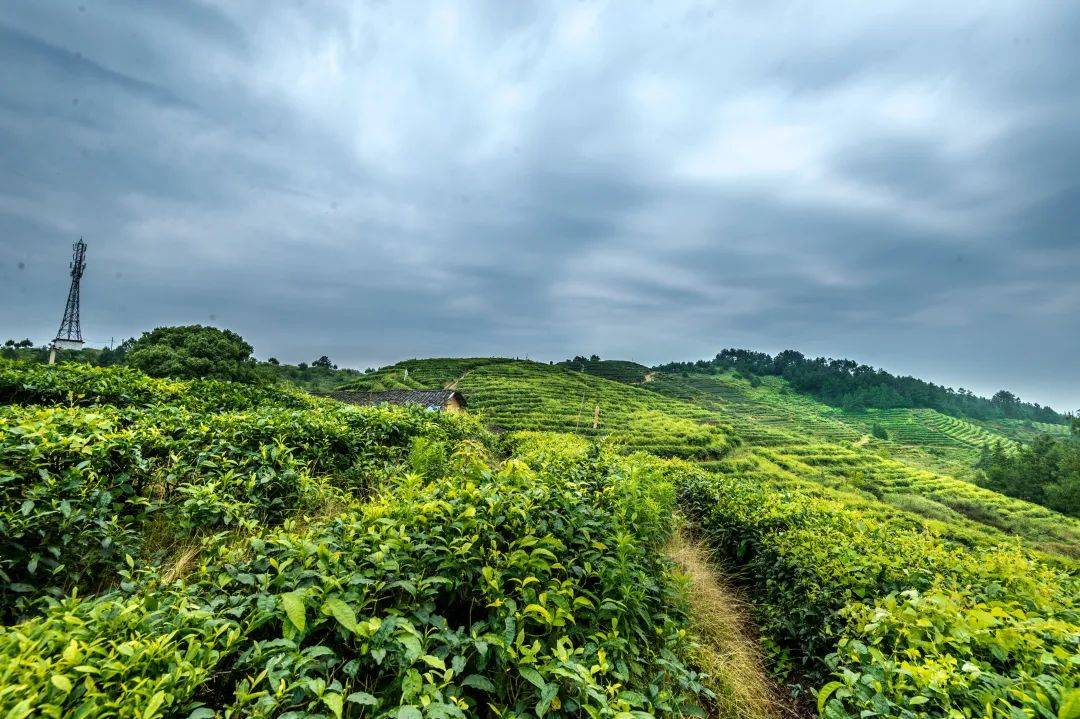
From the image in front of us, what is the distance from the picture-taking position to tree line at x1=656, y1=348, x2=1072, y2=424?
91.6 metres

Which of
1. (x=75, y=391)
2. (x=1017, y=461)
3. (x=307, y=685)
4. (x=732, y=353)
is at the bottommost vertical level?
(x=1017, y=461)

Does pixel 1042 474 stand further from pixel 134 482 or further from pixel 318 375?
pixel 318 375

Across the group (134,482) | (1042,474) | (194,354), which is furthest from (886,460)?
(194,354)

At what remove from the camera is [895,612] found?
3.33 m

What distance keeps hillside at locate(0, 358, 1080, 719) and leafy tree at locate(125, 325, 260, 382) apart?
68.7 feet

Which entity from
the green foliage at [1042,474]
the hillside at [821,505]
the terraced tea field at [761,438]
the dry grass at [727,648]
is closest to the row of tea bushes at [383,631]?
the dry grass at [727,648]

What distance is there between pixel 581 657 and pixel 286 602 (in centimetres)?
163

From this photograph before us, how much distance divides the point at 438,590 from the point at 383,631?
527 mm

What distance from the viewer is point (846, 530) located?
596 cm

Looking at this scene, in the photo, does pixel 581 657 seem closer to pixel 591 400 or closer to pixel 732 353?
pixel 591 400

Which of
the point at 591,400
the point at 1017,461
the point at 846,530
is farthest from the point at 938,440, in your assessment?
the point at 846,530

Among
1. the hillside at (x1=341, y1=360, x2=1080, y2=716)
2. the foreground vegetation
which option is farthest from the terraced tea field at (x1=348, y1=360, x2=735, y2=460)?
the foreground vegetation

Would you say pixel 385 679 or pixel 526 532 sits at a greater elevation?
pixel 526 532

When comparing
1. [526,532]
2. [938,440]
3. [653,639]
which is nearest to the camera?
[526,532]
